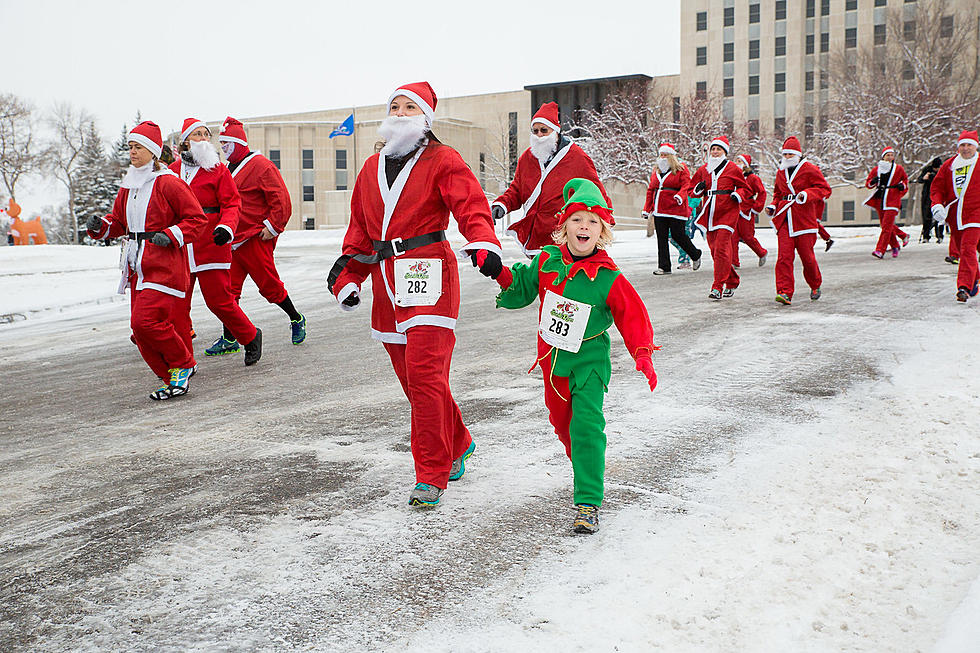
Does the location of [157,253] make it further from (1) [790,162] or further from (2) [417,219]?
(1) [790,162]

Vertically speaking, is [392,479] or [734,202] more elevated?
[734,202]

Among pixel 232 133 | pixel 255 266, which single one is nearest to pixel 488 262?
pixel 255 266

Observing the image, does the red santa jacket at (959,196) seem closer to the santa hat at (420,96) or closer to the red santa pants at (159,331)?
the santa hat at (420,96)

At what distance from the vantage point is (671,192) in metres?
15.6

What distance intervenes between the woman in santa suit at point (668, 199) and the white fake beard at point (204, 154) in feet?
29.5

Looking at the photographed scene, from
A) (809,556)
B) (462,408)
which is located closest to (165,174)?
(462,408)

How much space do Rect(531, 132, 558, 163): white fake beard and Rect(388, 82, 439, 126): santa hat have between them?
343cm

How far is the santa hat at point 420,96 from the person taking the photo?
183 inches

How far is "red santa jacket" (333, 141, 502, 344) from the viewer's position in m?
4.41

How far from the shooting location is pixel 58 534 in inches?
161

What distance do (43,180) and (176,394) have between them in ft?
193

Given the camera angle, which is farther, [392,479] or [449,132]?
[449,132]

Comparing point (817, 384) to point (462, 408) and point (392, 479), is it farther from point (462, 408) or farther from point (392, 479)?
point (392, 479)

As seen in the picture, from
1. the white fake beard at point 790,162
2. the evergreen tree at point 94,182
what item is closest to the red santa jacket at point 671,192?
the white fake beard at point 790,162
